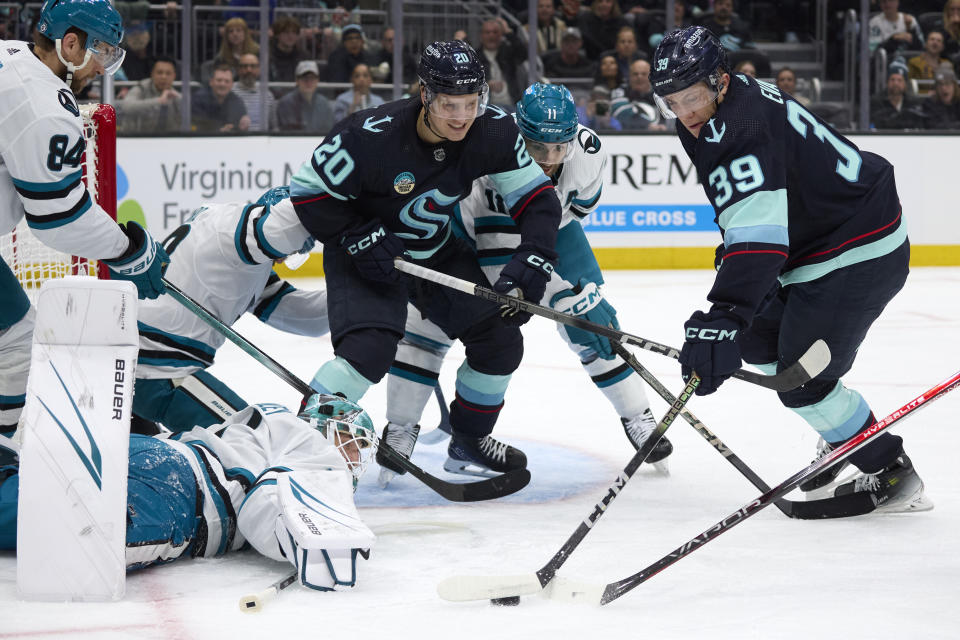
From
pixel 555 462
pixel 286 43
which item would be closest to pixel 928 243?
pixel 286 43

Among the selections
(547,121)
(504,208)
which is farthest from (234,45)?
(547,121)

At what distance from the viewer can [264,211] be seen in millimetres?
2770

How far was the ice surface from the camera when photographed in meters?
1.87

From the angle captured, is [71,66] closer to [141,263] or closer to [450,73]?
[141,263]

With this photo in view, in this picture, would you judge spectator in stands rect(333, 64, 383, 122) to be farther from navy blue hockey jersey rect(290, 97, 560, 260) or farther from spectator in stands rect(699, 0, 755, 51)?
navy blue hockey jersey rect(290, 97, 560, 260)

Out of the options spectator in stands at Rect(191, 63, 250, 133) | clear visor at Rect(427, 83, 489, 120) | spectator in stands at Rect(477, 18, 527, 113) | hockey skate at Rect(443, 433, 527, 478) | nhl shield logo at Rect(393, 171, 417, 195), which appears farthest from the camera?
spectator in stands at Rect(477, 18, 527, 113)

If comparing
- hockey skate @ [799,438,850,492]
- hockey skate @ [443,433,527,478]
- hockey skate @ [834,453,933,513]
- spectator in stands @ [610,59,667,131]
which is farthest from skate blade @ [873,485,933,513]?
spectator in stands @ [610,59,667,131]

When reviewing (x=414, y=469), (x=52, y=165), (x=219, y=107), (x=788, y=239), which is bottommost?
(x=414, y=469)

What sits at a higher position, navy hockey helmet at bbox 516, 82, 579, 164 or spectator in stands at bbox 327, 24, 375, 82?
spectator in stands at bbox 327, 24, 375, 82

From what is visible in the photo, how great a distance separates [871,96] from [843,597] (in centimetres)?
616

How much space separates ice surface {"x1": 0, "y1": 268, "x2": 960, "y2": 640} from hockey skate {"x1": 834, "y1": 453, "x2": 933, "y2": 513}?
30 millimetres

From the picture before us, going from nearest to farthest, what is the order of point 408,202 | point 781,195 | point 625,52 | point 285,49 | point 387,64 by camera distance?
point 781,195 → point 408,202 → point 285,49 → point 387,64 → point 625,52

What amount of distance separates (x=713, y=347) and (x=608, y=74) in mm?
5615

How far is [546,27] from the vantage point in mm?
7504
